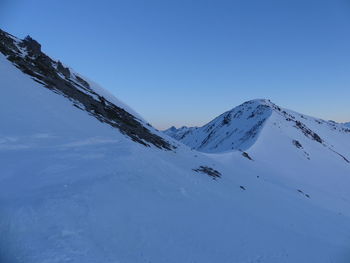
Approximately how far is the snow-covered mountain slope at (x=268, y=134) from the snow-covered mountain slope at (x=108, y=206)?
1552 inches

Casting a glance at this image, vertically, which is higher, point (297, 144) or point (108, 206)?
point (297, 144)

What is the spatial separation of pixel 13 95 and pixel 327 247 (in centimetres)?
2390

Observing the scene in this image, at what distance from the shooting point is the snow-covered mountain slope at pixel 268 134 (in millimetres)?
70812

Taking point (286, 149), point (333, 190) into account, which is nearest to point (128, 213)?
point (333, 190)

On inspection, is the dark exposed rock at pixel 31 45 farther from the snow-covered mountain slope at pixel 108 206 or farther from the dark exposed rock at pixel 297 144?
the dark exposed rock at pixel 297 144

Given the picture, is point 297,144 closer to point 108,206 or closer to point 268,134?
point 268,134

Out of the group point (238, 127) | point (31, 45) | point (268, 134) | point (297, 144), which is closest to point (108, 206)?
point (31, 45)

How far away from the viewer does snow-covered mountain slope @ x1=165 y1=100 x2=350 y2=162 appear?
70812 millimetres

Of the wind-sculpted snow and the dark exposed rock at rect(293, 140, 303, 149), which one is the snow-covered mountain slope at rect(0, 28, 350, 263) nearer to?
the dark exposed rock at rect(293, 140, 303, 149)

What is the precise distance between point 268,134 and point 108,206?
64.8 metres

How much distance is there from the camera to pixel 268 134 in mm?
72750

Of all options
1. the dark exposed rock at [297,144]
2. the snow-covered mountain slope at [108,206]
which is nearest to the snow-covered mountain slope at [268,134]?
the dark exposed rock at [297,144]

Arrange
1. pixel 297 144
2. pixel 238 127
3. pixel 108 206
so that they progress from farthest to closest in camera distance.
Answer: pixel 238 127, pixel 297 144, pixel 108 206

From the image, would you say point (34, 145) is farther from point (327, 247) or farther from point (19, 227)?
point (327, 247)
